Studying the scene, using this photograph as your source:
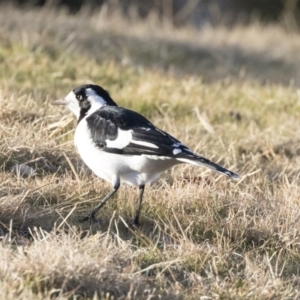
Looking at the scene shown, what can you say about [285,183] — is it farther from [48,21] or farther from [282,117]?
[48,21]

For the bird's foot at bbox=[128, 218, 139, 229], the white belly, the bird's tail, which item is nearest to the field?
the bird's foot at bbox=[128, 218, 139, 229]

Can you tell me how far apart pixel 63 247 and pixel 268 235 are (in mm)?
1280

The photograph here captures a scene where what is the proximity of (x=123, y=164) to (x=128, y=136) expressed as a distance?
0.16 meters

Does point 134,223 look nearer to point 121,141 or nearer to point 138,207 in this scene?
point 138,207

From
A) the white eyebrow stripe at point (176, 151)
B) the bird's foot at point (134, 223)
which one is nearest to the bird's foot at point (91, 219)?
the bird's foot at point (134, 223)

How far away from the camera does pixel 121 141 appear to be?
495 cm

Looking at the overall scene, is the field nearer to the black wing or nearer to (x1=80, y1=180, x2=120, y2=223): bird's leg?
(x1=80, y1=180, x2=120, y2=223): bird's leg

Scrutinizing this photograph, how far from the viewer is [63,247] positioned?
4090mm

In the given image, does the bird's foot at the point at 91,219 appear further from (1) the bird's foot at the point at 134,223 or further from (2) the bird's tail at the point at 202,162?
(2) the bird's tail at the point at 202,162

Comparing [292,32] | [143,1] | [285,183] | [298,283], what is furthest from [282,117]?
[143,1]

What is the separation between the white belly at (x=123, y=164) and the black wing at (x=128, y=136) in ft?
0.11

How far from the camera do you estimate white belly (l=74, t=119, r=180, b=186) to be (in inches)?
191

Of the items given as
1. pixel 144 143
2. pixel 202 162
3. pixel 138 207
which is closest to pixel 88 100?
pixel 144 143

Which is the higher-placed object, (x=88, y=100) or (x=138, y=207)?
(x=88, y=100)
